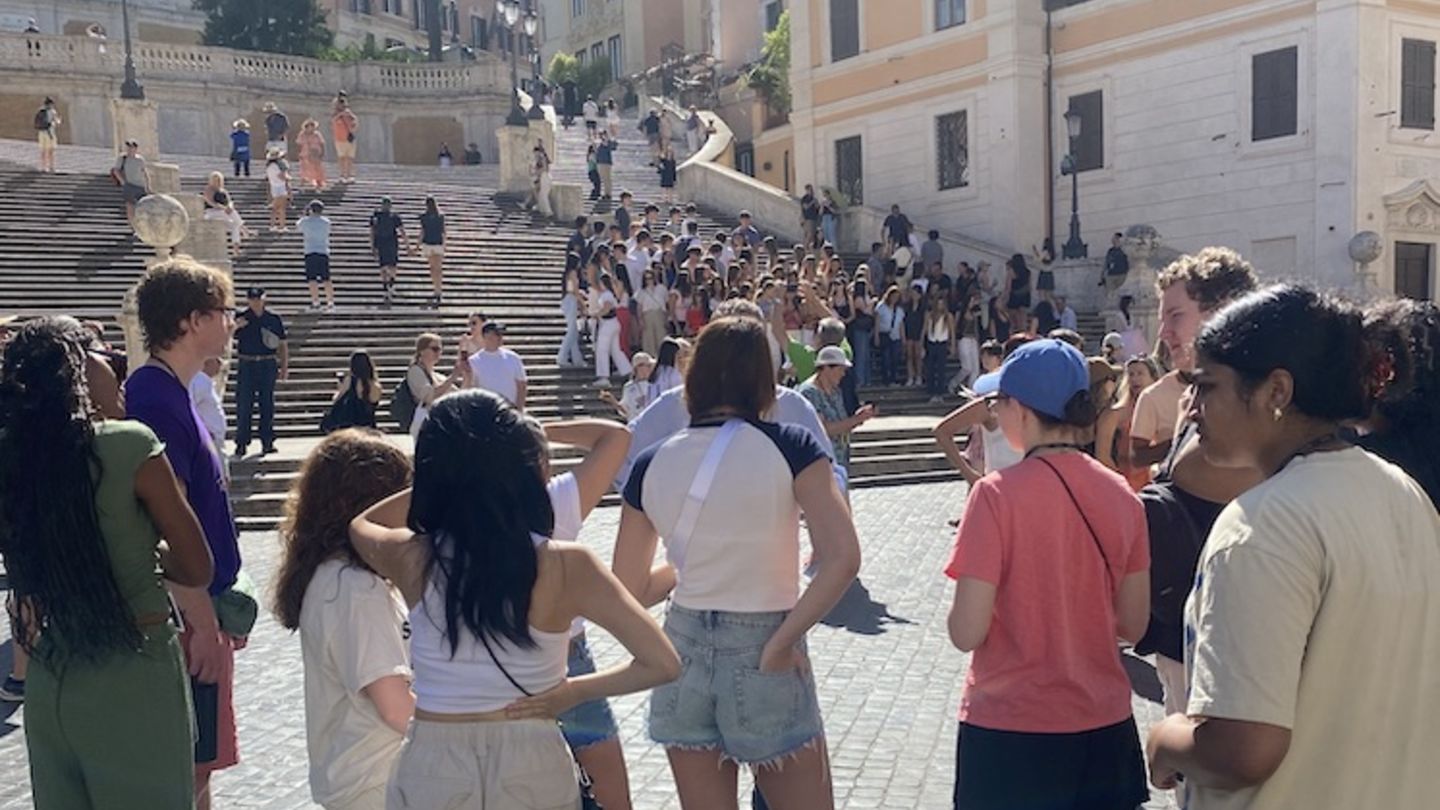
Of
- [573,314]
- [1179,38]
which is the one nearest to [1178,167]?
[1179,38]

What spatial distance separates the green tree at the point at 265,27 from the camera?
44906mm

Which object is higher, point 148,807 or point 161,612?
point 161,612

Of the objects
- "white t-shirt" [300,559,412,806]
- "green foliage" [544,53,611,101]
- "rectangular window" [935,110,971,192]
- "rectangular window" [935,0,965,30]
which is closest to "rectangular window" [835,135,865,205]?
"rectangular window" [935,110,971,192]

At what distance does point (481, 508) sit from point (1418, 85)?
85.0ft

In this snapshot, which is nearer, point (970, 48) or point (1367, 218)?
point (1367, 218)

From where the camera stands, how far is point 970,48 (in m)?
28.0

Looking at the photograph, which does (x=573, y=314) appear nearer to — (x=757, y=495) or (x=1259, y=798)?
(x=757, y=495)

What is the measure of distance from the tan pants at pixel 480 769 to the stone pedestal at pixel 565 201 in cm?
2446

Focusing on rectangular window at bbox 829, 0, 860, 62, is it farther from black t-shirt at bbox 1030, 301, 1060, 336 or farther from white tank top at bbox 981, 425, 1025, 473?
white tank top at bbox 981, 425, 1025, 473

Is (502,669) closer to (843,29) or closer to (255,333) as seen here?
(255,333)

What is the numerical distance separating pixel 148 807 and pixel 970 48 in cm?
2763

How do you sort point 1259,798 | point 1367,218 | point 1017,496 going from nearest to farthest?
point 1259,798 → point 1017,496 → point 1367,218

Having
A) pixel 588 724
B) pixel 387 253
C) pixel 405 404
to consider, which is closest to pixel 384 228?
pixel 387 253

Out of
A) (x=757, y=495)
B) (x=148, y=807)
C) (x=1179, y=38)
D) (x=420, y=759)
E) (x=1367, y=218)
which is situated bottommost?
(x=148, y=807)
